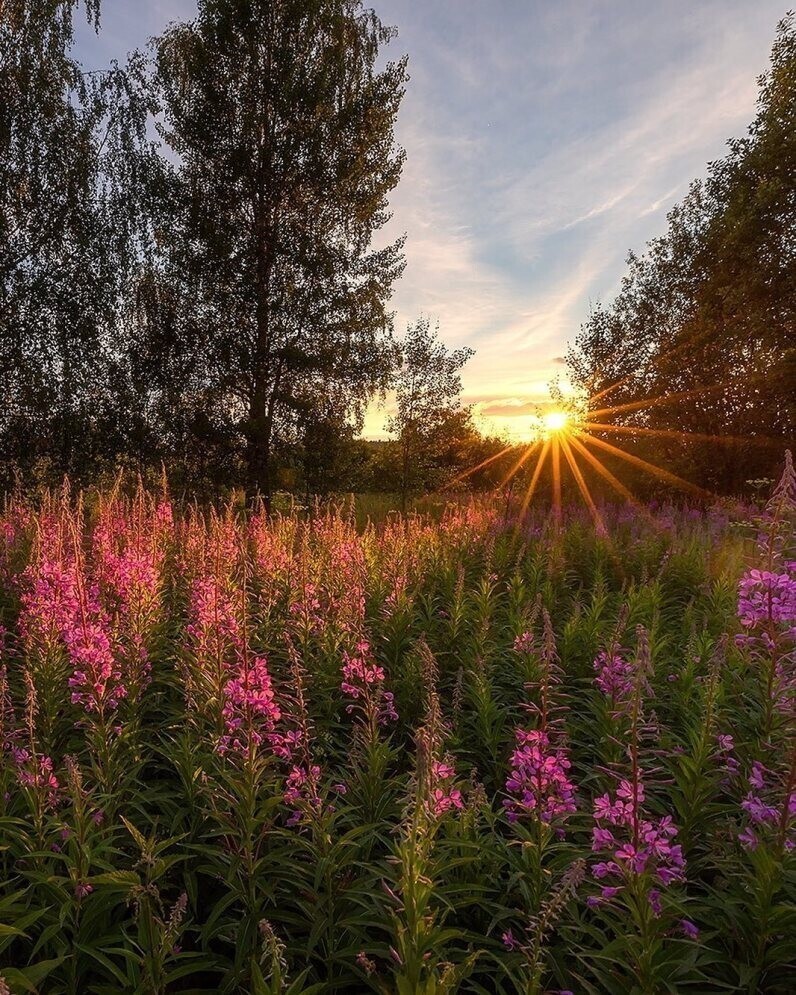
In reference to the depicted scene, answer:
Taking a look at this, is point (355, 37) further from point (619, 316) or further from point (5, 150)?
point (619, 316)

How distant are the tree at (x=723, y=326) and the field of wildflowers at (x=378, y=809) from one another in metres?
17.2

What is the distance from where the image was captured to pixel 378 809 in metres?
3.25

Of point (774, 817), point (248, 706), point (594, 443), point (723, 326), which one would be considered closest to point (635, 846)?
point (774, 817)

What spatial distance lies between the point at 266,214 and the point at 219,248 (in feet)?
5.87

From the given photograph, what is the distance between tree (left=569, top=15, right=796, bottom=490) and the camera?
56.9 feet

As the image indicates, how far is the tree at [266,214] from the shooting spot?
14773 millimetres

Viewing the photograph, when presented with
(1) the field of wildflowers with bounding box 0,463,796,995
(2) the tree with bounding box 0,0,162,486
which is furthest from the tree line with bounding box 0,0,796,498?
(1) the field of wildflowers with bounding box 0,463,796,995

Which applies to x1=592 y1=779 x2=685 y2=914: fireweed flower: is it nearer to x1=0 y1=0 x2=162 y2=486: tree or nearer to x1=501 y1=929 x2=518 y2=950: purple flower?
x1=501 y1=929 x2=518 y2=950: purple flower

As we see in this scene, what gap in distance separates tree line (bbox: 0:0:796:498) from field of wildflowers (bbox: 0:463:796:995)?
10.6 metres

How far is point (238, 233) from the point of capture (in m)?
15.4

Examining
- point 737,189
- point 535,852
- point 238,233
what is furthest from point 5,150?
point 737,189

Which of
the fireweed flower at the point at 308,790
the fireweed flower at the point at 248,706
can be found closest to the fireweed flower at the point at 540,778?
the fireweed flower at the point at 308,790

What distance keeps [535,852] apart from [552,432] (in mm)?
26938

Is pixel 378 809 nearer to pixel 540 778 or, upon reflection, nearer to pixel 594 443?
pixel 540 778
